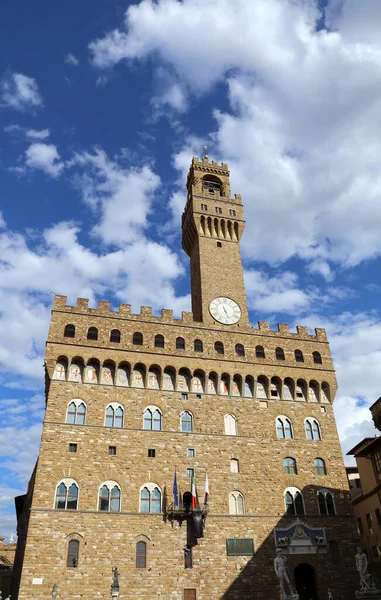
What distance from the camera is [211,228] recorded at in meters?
45.0

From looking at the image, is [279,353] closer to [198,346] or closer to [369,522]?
[198,346]

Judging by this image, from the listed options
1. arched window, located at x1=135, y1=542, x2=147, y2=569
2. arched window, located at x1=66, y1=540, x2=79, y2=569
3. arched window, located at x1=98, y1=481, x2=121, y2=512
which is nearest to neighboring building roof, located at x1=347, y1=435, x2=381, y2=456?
arched window, located at x1=135, y1=542, x2=147, y2=569

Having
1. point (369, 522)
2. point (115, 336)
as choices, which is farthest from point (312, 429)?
point (115, 336)

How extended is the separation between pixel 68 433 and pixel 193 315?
15.2m

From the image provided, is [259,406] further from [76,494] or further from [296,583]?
[76,494]

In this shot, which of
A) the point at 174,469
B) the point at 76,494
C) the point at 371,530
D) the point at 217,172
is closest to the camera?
the point at 76,494

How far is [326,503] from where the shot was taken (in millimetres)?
34562

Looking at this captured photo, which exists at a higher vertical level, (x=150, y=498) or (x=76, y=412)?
(x=76, y=412)

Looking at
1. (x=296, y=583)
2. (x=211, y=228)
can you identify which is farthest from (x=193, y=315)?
(x=296, y=583)

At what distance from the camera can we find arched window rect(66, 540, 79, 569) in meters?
28.3

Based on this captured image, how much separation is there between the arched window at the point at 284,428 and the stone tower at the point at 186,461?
0.24ft

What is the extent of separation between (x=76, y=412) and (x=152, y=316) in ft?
30.2

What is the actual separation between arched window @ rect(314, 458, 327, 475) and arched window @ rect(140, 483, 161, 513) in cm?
1181

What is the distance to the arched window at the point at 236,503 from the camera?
Answer: 3262 cm
